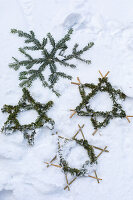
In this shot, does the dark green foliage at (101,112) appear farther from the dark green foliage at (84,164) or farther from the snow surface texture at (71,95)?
the dark green foliage at (84,164)

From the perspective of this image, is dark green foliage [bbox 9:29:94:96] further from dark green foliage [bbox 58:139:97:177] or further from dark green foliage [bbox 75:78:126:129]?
dark green foliage [bbox 58:139:97:177]

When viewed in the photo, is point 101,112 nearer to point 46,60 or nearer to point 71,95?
point 71,95

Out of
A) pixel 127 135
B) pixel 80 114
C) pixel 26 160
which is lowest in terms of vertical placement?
pixel 26 160

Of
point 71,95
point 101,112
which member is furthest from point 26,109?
point 101,112

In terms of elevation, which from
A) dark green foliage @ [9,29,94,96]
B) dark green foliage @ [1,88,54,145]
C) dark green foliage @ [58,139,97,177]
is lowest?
dark green foliage @ [58,139,97,177]

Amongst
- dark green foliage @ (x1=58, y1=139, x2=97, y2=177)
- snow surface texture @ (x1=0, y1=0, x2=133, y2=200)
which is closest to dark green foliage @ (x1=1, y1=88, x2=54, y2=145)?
snow surface texture @ (x1=0, y1=0, x2=133, y2=200)

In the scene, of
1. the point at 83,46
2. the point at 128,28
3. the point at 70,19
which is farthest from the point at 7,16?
the point at 128,28

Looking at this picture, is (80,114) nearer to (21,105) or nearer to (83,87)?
(83,87)
